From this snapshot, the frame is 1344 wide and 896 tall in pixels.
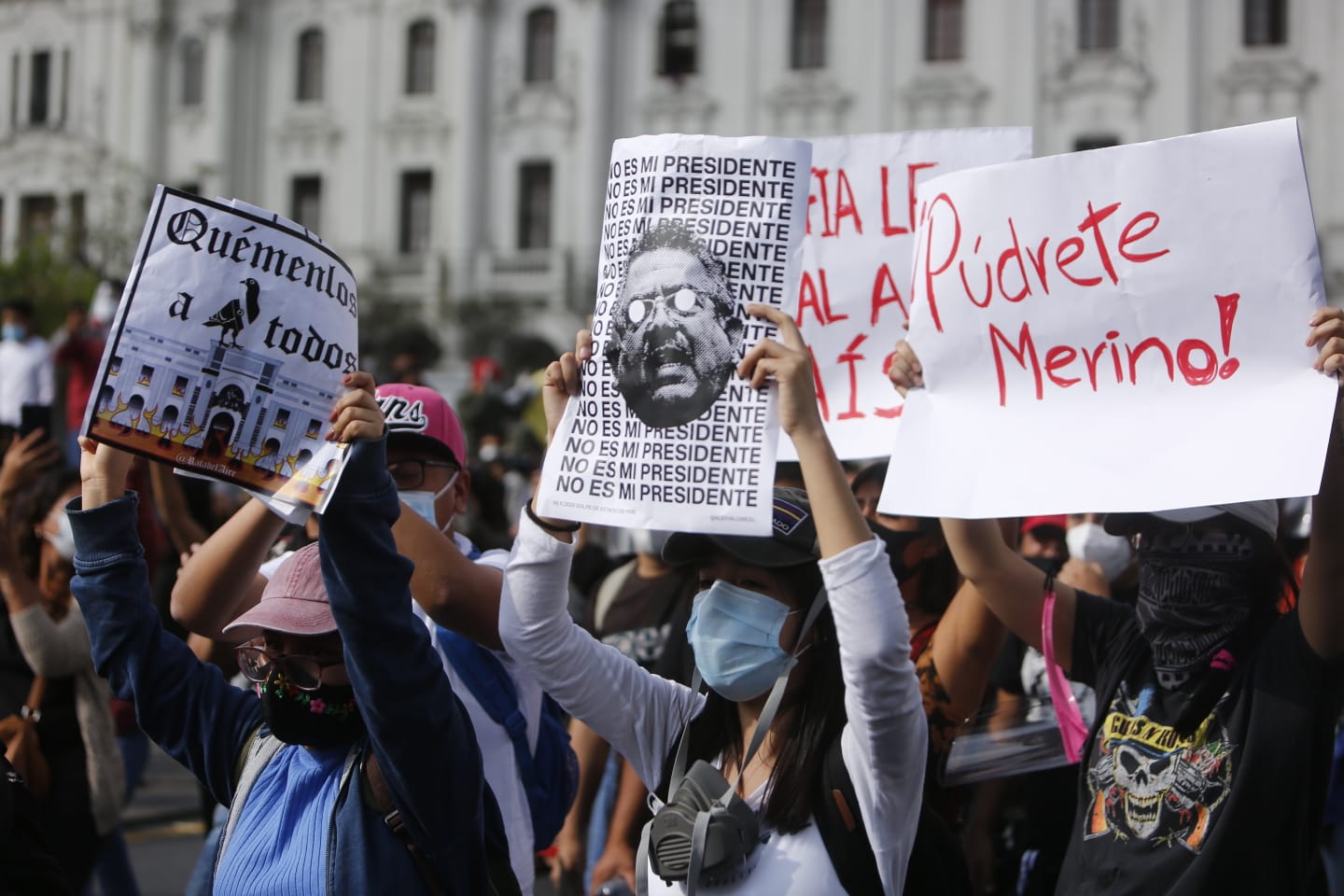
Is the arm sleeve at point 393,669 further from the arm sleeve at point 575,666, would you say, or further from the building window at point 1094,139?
the building window at point 1094,139

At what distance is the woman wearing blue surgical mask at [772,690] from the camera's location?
2.37 metres

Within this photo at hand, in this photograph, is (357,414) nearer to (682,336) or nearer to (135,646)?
(682,336)

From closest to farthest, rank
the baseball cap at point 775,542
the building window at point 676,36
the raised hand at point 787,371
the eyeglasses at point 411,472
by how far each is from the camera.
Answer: the raised hand at point 787,371 < the baseball cap at point 775,542 < the eyeglasses at point 411,472 < the building window at point 676,36

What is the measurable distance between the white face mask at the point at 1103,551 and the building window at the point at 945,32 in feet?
91.7

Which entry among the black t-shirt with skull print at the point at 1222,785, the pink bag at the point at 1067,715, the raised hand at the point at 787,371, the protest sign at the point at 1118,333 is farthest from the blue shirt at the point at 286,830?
the pink bag at the point at 1067,715

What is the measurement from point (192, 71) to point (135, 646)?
35839 mm

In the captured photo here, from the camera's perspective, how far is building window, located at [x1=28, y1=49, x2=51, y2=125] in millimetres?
37000

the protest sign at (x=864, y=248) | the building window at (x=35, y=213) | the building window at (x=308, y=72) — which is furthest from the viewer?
the building window at (x=35, y=213)

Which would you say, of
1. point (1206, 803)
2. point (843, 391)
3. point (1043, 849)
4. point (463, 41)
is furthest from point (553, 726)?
point (463, 41)

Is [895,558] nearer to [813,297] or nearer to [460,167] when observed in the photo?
[813,297]

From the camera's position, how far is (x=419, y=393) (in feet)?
11.4

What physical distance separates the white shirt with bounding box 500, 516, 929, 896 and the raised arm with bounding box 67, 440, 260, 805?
620 millimetres

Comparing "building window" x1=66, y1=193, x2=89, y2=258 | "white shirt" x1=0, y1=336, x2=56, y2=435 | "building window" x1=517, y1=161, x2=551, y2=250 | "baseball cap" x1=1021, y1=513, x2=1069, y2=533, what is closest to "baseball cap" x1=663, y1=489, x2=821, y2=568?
"baseball cap" x1=1021, y1=513, x2=1069, y2=533

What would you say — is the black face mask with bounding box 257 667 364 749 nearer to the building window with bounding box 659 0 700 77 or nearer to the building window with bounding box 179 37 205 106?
the building window with bounding box 659 0 700 77
